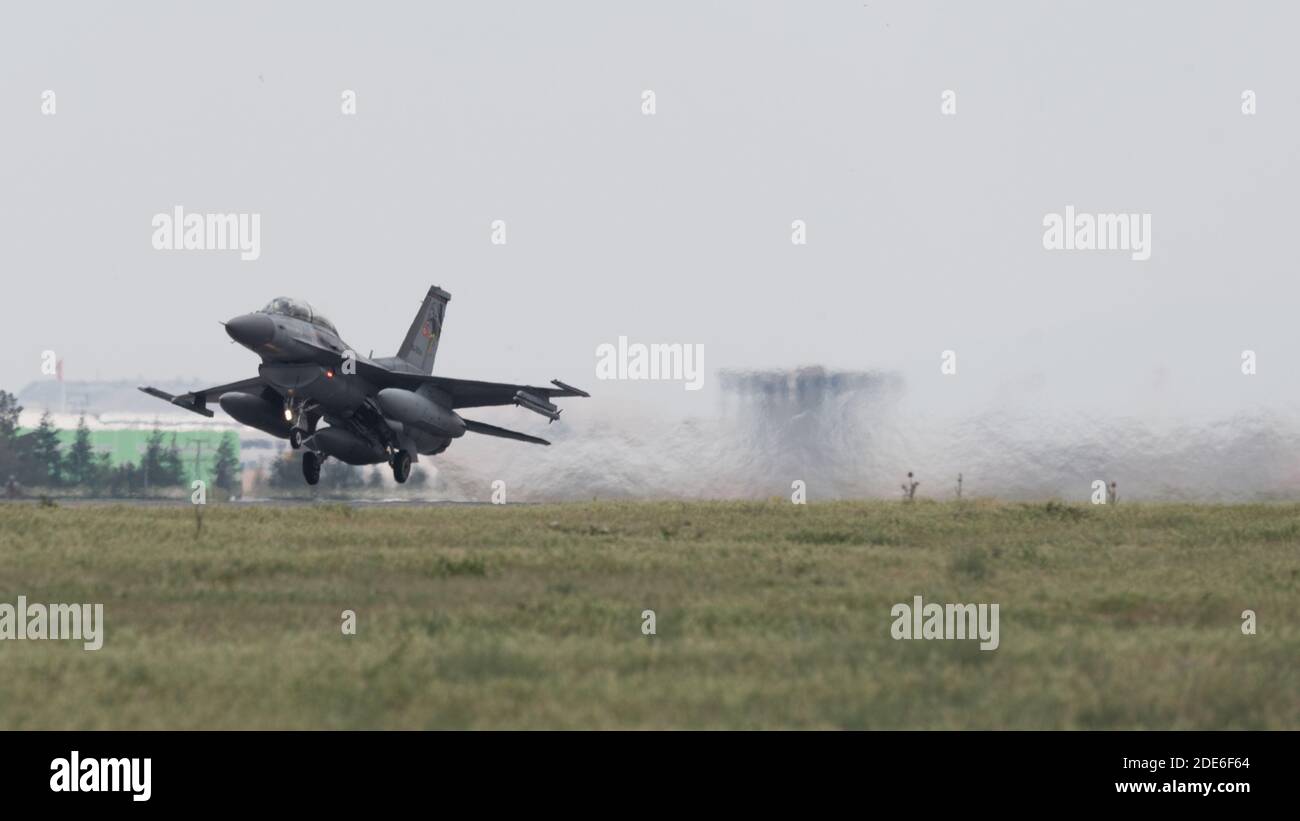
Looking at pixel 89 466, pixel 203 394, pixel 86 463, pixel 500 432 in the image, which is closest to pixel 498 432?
pixel 500 432

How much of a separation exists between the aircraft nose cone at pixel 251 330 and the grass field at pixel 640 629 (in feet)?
30.7

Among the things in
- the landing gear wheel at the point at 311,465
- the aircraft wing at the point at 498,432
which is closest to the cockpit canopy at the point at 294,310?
the landing gear wheel at the point at 311,465

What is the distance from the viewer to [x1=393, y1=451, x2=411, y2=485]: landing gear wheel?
153 feet

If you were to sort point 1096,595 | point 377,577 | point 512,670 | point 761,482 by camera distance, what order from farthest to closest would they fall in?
point 761,482
point 377,577
point 1096,595
point 512,670

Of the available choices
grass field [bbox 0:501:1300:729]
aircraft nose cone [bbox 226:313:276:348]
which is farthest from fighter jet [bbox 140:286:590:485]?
grass field [bbox 0:501:1300:729]

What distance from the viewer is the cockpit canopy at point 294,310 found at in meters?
40.5

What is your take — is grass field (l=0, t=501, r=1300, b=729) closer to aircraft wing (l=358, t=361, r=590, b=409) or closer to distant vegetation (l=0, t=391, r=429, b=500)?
aircraft wing (l=358, t=361, r=590, b=409)

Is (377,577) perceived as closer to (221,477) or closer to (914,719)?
(914,719)

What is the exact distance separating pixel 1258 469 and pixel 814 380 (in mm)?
14514

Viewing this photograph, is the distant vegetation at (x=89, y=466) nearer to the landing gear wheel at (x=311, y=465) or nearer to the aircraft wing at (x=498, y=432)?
the aircraft wing at (x=498, y=432)

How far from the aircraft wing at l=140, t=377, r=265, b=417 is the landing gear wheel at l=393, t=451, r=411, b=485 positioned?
4.92 meters
